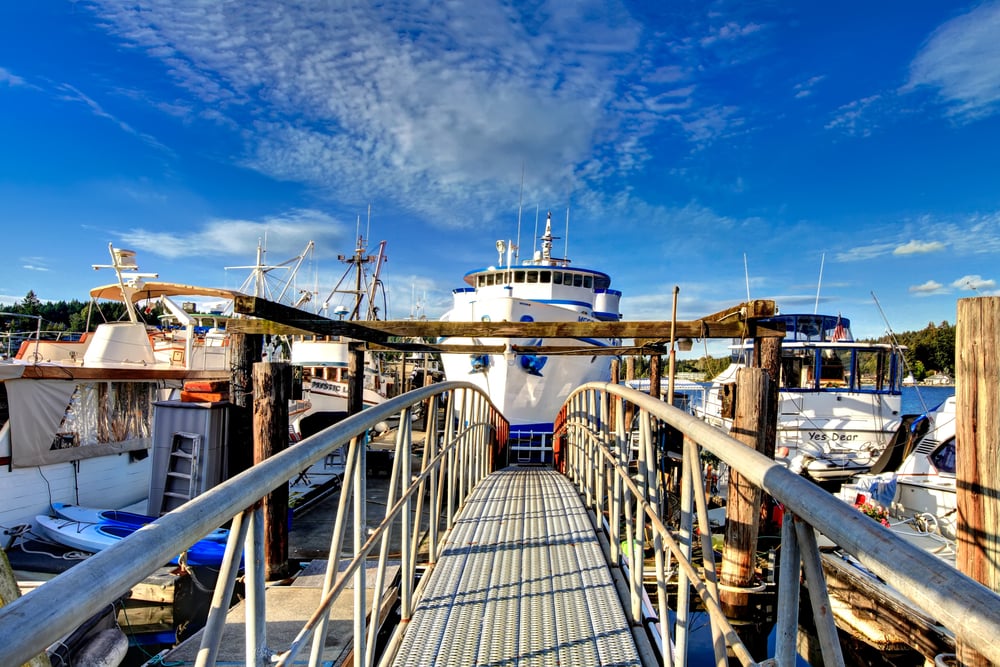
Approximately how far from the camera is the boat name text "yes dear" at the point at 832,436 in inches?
680

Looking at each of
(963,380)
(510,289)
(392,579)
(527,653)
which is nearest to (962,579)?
(527,653)

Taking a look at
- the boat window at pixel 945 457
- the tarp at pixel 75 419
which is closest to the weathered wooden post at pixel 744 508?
the boat window at pixel 945 457

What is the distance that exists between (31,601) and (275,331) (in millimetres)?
6690

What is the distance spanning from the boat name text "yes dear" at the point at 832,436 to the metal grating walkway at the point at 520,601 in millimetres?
15437

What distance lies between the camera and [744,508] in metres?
4.98

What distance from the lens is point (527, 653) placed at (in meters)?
2.71

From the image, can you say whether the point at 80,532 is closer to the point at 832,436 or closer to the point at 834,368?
the point at 832,436

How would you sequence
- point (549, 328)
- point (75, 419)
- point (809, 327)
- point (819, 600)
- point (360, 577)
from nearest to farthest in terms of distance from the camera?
point (819, 600) → point (360, 577) → point (549, 328) → point (75, 419) → point (809, 327)

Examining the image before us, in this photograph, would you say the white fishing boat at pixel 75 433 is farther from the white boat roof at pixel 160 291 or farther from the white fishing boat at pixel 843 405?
the white fishing boat at pixel 843 405

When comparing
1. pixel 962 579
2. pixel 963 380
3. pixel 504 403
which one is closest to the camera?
pixel 962 579

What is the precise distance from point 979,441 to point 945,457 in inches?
401

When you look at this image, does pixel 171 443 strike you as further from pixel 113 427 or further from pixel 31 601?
pixel 31 601

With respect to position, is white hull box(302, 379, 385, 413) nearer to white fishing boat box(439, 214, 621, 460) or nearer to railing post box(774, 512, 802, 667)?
white fishing boat box(439, 214, 621, 460)

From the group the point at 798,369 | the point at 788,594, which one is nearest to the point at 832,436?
the point at 798,369
